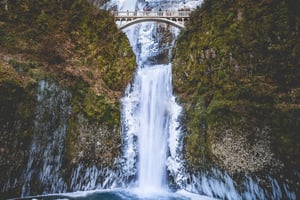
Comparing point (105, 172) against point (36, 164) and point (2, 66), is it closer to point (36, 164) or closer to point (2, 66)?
point (36, 164)

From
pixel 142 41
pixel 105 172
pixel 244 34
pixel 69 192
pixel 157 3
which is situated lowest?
pixel 69 192

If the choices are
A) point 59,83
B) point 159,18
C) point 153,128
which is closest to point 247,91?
point 153,128

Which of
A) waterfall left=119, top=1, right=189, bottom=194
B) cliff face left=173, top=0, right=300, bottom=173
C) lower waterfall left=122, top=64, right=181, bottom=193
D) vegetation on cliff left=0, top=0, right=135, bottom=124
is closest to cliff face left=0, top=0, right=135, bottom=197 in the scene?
vegetation on cliff left=0, top=0, right=135, bottom=124

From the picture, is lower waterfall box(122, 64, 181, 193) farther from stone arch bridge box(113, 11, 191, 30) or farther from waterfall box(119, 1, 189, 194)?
stone arch bridge box(113, 11, 191, 30)

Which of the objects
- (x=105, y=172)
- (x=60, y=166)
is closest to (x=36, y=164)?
(x=60, y=166)

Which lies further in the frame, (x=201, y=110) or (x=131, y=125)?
(x=131, y=125)

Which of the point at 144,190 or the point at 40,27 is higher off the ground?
the point at 40,27

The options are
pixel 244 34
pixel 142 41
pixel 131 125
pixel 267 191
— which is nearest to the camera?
pixel 267 191
